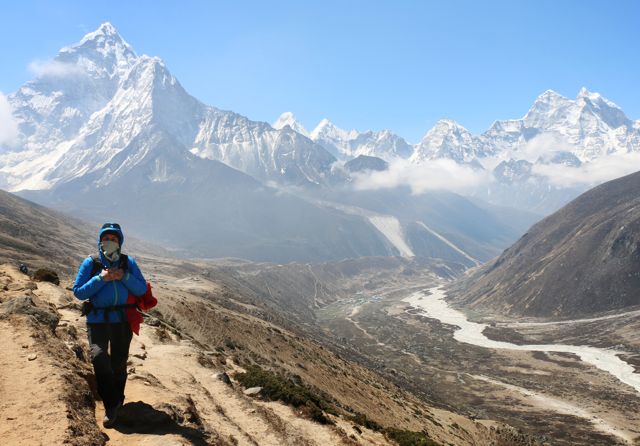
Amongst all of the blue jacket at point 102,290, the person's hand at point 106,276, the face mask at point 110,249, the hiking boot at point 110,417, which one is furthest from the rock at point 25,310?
the person's hand at point 106,276

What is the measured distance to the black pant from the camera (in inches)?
476

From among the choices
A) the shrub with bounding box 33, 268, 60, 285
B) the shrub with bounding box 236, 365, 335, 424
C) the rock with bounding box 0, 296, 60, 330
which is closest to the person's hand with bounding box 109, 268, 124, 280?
the rock with bounding box 0, 296, 60, 330

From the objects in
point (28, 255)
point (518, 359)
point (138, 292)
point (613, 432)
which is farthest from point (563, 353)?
point (138, 292)

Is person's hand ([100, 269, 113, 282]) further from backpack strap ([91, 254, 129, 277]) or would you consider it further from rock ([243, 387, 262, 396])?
rock ([243, 387, 262, 396])

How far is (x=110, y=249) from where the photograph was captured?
1217 centimetres

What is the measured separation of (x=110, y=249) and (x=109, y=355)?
293 cm

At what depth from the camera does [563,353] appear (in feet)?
555

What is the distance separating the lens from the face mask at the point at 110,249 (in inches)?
479

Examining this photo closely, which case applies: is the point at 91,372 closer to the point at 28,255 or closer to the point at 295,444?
the point at 295,444

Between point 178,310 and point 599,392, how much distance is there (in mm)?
114455

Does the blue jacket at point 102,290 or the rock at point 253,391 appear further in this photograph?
the rock at point 253,391

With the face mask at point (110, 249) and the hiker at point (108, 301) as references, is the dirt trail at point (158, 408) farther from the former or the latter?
the face mask at point (110, 249)

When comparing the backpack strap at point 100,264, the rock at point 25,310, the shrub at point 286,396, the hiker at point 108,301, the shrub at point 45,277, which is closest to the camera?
the hiker at point 108,301

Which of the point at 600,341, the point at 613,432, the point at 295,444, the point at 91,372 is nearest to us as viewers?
the point at 91,372
